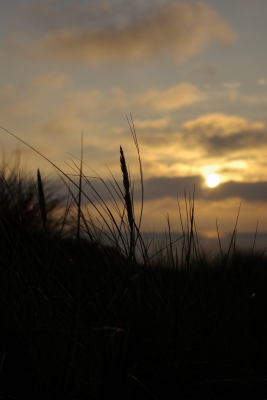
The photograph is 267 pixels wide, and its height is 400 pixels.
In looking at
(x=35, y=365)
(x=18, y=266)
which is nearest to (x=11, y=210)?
(x=18, y=266)

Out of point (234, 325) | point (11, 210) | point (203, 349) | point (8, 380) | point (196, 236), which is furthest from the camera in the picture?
point (11, 210)

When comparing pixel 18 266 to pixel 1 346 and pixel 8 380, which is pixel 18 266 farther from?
pixel 8 380

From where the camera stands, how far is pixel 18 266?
6.14 feet

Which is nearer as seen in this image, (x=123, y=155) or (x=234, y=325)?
(x=123, y=155)

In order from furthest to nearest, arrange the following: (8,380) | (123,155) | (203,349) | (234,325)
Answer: (234,325) → (203,349) → (8,380) → (123,155)

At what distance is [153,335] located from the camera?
1.61 m

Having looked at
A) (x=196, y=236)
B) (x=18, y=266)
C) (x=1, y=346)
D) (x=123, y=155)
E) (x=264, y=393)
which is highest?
(x=123, y=155)

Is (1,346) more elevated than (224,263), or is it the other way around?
(224,263)

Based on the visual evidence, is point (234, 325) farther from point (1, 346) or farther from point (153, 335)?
point (1, 346)

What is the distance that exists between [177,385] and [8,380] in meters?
0.53

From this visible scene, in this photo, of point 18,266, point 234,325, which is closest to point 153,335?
point 234,325

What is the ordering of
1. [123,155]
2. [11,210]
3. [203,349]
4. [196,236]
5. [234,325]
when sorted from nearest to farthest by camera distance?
1. [123,155]
2. [203,349]
3. [234,325]
4. [196,236]
5. [11,210]

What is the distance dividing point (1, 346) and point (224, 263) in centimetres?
87

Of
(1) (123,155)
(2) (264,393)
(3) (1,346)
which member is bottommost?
(2) (264,393)
